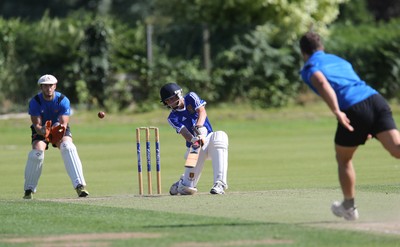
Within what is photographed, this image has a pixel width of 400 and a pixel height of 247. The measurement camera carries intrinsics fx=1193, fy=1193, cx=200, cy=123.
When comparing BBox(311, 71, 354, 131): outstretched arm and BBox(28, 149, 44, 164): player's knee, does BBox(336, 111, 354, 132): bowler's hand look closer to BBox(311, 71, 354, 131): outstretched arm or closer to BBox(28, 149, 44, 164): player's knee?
BBox(311, 71, 354, 131): outstretched arm

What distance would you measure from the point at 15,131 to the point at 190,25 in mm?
7471

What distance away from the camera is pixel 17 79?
3478cm

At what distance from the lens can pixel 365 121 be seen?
398 inches

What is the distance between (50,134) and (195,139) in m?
1.96

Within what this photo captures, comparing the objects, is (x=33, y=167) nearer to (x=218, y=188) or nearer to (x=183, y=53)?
(x=218, y=188)

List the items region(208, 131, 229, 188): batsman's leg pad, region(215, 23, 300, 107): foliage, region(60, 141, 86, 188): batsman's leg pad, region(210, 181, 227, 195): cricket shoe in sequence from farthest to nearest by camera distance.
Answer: region(215, 23, 300, 107): foliage → region(60, 141, 86, 188): batsman's leg pad → region(208, 131, 229, 188): batsman's leg pad → region(210, 181, 227, 195): cricket shoe

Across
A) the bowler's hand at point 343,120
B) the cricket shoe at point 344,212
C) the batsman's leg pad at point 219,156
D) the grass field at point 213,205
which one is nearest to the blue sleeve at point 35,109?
the grass field at point 213,205

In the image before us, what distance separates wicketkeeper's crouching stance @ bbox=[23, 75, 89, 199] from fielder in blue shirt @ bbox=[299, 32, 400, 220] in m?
4.82

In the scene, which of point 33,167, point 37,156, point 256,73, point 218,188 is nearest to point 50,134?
point 37,156

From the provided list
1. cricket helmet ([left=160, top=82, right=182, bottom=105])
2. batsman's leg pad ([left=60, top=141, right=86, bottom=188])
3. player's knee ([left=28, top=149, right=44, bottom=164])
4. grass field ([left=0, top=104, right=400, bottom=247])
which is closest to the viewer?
grass field ([left=0, top=104, right=400, bottom=247])

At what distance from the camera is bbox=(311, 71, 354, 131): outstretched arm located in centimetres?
986

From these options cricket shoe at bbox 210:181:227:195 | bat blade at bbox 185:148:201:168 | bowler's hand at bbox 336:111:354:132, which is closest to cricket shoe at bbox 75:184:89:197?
bat blade at bbox 185:148:201:168

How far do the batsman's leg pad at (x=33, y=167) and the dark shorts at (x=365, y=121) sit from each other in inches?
214

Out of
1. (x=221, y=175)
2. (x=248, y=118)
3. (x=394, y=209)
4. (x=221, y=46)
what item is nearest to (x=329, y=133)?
(x=248, y=118)
